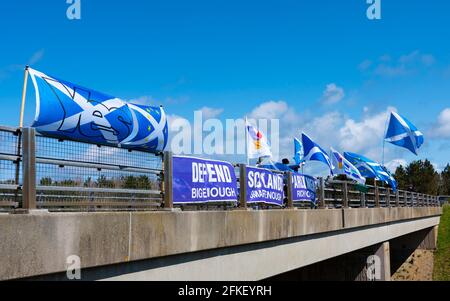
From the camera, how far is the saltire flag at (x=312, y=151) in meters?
23.2

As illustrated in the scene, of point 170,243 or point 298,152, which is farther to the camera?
point 298,152

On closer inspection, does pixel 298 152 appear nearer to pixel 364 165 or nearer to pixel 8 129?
pixel 364 165

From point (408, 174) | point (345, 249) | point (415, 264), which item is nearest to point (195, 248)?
point (345, 249)

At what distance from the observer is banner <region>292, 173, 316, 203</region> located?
1385 cm

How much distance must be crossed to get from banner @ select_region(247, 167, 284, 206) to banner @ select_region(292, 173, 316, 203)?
0.74 meters

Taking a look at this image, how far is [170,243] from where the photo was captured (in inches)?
299

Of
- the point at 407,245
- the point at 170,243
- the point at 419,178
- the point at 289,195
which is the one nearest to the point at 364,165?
the point at 407,245

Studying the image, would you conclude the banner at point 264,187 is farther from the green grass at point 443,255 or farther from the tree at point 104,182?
the green grass at point 443,255

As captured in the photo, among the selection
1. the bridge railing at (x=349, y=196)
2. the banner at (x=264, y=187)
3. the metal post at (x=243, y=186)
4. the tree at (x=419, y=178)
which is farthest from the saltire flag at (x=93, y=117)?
the tree at (x=419, y=178)

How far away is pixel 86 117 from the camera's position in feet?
22.6

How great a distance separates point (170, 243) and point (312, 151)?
16273 millimetres

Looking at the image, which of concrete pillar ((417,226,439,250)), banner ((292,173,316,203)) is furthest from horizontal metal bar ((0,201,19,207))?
concrete pillar ((417,226,439,250))
